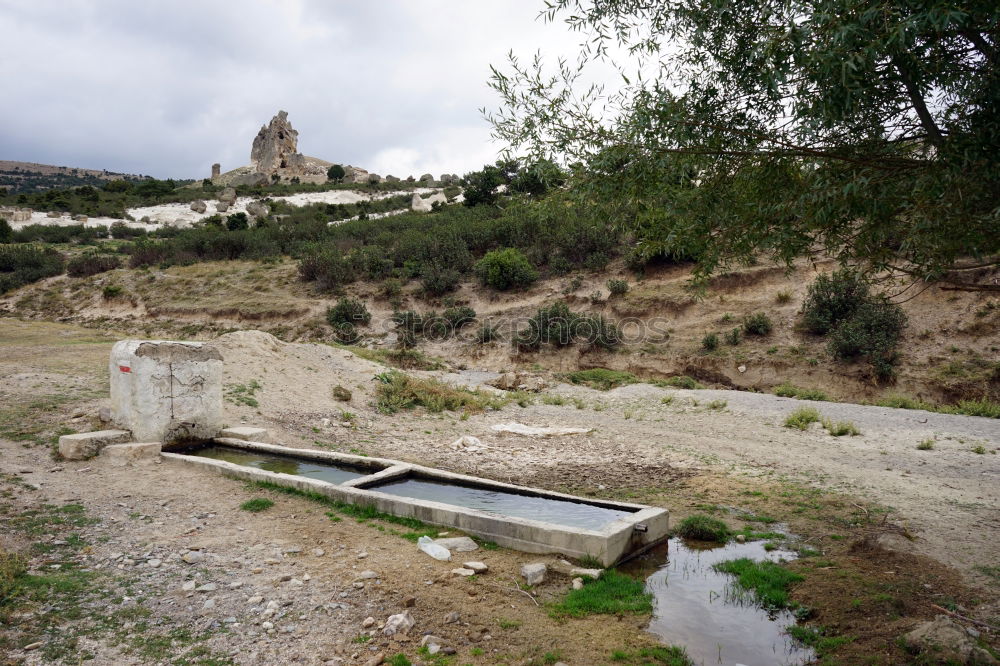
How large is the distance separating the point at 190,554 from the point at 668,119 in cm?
528

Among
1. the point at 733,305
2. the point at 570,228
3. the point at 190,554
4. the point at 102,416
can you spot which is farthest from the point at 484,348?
the point at 190,554

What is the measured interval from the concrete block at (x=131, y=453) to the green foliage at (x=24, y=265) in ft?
103

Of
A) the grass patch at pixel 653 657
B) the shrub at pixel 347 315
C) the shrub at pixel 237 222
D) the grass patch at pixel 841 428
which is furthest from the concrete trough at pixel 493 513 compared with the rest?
the shrub at pixel 237 222

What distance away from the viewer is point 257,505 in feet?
21.8

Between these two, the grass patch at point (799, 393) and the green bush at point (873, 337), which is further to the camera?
the green bush at point (873, 337)

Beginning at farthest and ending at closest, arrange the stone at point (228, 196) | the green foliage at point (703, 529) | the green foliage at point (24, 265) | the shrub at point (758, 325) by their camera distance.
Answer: the stone at point (228, 196), the green foliage at point (24, 265), the shrub at point (758, 325), the green foliage at point (703, 529)

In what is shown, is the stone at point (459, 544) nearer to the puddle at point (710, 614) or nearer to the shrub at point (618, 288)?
the puddle at point (710, 614)

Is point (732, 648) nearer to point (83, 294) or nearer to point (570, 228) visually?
point (570, 228)

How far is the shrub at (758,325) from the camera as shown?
2080 centimetres

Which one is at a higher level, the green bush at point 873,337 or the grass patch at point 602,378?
the green bush at point 873,337

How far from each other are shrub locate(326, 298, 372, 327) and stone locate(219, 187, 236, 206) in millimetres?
33553

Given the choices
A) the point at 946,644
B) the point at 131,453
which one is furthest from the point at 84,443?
the point at 946,644

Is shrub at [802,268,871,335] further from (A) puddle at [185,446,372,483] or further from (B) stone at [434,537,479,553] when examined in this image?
(B) stone at [434,537,479,553]

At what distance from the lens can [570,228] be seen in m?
27.7
